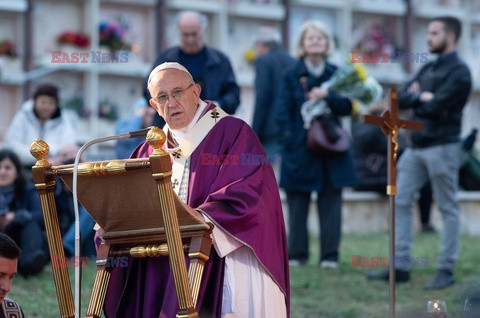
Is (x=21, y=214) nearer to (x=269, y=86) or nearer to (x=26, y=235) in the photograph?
(x=26, y=235)

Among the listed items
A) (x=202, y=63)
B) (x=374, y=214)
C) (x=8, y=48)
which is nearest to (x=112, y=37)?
(x=8, y=48)

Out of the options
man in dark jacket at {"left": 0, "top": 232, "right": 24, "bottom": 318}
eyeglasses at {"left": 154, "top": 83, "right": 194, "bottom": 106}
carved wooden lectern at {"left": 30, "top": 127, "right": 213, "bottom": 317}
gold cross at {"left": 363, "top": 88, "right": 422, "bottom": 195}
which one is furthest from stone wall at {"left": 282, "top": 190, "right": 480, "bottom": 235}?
man in dark jacket at {"left": 0, "top": 232, "right": 24, "bottom": 318}

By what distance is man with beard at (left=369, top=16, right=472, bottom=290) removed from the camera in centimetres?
837

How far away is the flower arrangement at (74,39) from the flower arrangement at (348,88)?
13.8 feet

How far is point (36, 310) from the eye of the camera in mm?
7191

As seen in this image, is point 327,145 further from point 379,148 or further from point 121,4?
point 121,4

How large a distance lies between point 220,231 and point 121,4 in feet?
28.1

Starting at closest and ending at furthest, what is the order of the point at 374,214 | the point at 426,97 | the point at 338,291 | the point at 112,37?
the point at 338,291, the point at 426,97, the point at 374,214, the point at 112,37

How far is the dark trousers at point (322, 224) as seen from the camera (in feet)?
29.9

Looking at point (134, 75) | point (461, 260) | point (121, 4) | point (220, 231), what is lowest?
point (461, 260)

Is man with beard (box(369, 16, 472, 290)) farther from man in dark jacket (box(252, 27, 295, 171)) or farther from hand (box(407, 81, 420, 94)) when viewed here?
man in dark jacket (box(252, 27, 295, 171))

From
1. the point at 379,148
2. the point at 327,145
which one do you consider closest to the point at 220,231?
the point at 327,145

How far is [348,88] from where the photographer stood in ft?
30.2

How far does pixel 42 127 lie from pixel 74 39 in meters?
3.29
